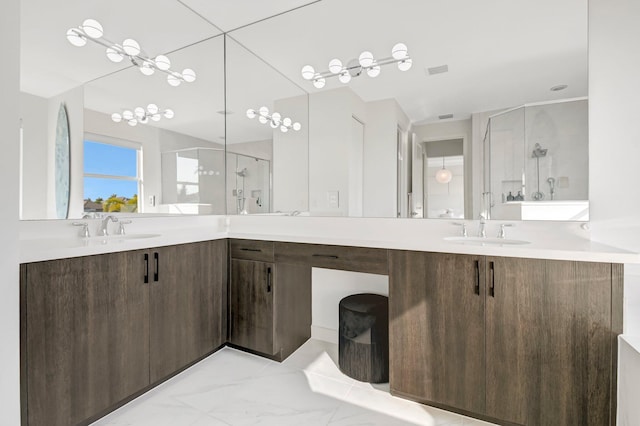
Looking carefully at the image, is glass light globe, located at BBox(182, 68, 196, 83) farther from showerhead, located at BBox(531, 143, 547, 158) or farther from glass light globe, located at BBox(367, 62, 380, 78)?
showerhead, located at BBox(531, 143, 547, 158)

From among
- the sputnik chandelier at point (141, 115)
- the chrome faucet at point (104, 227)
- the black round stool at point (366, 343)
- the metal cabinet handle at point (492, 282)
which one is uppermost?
the sputnik chandelier at point (141, 115)

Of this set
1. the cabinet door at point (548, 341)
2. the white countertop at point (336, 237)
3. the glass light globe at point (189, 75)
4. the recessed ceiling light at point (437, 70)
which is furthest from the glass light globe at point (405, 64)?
the glass light globe at point (189, 75)

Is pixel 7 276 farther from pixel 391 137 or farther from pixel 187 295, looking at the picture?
pixel 391 137

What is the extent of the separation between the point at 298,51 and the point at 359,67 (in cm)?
63

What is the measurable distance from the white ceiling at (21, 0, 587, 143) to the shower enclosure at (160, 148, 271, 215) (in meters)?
0.20

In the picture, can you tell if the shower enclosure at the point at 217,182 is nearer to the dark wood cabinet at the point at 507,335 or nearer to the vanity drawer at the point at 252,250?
the vanity drawer at the point at 252,250

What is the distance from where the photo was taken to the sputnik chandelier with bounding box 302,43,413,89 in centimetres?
215

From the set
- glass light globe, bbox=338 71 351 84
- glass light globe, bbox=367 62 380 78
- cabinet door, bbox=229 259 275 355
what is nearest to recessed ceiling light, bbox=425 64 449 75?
glass light globe, bbox=367 62 380 78

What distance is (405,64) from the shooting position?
7.04ft

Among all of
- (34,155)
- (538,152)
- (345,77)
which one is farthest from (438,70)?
(34,155)

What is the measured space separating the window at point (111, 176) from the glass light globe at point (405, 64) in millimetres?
1958

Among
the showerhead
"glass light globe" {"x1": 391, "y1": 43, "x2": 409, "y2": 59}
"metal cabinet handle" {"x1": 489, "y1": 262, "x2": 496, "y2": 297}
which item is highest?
"glass light globe" {"x1": 391, "y1": 43, "x2": 409, "y2": 59}

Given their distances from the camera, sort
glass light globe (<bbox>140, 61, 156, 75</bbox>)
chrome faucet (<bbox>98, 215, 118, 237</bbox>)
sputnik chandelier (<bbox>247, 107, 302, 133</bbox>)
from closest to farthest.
Result: chrome faucet (<bbox>98, 215, 118, 237</bbox>), glass light globe (<bbox>140, 61, 156, 75</bbox>), sputnik chandelier (<bbox>247, 107, 302, 133</bbox>)

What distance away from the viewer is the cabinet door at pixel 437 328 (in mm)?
1521
